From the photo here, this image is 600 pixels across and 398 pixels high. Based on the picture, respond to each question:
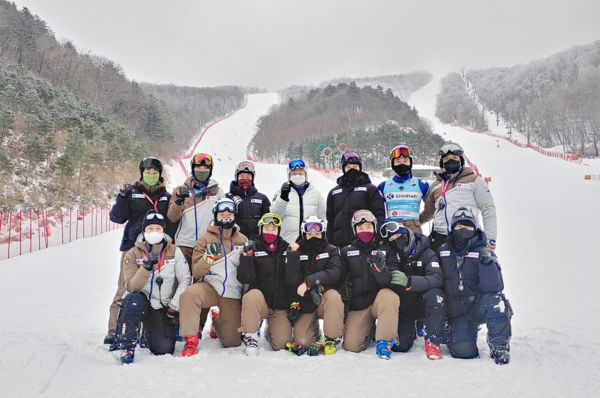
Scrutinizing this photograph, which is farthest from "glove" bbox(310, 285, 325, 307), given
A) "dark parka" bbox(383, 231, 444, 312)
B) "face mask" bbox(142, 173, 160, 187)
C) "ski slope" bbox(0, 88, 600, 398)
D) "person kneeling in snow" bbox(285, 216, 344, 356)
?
"face mask" bbox(142, 173, 160, 187)

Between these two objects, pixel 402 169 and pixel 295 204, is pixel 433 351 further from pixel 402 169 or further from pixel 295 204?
pixel 295 204

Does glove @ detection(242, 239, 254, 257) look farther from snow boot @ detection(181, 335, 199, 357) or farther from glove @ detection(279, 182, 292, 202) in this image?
snow boot @ detection(181, 335, 199, 357)

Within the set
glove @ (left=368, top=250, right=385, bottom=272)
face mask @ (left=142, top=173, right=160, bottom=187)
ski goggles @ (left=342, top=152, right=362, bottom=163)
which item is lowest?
glove @ (left=368, top=250, right=385, bottom=272)

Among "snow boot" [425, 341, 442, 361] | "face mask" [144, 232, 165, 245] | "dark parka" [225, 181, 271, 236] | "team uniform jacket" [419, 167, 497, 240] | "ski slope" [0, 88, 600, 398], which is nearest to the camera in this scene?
"ski slope" [0, 88, 600, 398]

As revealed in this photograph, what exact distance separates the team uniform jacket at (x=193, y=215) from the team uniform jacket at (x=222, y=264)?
0.40m

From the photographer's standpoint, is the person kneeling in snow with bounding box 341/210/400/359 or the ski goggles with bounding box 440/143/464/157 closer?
the person kneeling in snow with bounding box 341/210/400/359

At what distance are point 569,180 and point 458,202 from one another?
23193 mm

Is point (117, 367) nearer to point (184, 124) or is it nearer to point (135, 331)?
point (135, 331)

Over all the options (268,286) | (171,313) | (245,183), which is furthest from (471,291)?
(171,313)

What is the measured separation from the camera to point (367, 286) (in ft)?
12.1

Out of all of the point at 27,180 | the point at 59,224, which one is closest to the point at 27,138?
the point at 27,180

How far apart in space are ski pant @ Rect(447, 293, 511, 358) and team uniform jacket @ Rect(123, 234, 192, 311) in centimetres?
280

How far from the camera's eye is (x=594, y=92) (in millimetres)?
56719

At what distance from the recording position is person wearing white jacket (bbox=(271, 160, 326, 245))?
4.43 meters
